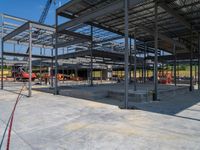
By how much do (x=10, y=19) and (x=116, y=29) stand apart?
10023 mm

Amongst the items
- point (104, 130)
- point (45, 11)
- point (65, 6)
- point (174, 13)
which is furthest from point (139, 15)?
point (45, 11)

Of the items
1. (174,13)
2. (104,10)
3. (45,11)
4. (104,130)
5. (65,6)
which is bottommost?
(104,130)

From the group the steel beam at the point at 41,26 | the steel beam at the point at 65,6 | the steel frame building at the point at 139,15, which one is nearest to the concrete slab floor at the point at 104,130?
the steel frame building at the point at 139,15

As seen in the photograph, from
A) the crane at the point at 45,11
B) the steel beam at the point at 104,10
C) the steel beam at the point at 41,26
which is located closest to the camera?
the steel beam at the point at 104,10

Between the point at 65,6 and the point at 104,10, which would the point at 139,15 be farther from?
the point at 104,10

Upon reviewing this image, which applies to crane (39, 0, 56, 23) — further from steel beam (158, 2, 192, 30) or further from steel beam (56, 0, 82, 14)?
steel beam (158, 2, 192, 30)

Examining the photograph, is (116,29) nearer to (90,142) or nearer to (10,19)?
(10,19)

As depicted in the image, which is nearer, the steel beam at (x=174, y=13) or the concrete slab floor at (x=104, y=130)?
the concrete slab floor at (x=104, y=130)

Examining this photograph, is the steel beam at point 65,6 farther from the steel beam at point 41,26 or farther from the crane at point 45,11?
the crane at point 45,11

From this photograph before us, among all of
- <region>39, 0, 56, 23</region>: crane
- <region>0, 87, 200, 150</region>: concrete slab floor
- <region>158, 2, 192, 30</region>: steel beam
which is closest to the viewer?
<region>0, 87, 200, 150</region>: concrete slab floor

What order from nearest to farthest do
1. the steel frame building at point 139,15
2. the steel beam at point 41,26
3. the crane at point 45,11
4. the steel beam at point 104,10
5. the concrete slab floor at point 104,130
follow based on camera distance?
the concrete slab floor at point 104,130 → the steel beam at point 104,10 → the steel frame building at point 139,15 → the steel beam at point 41,26 → the crane at point 45,11

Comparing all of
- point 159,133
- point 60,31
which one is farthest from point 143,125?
point 60,31

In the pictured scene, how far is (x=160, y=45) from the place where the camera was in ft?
75.8

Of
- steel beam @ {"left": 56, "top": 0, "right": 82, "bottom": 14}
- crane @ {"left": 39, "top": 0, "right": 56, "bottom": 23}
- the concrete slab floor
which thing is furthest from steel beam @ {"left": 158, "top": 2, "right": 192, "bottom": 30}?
crane @ {"left": 39, "top": 0, "right": 56, "bottom": 23}
